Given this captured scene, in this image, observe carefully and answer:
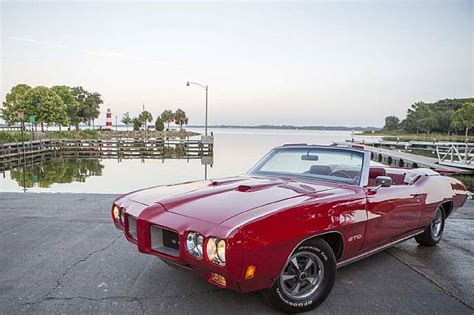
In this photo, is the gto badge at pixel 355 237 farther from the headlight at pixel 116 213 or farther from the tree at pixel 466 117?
the tree at pixel 466 117

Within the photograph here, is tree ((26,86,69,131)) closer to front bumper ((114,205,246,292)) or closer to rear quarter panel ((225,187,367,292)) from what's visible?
front bumper ((114,205,246,292))

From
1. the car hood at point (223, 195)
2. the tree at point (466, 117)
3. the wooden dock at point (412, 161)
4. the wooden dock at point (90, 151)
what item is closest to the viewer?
the car hood at point (223, 195)

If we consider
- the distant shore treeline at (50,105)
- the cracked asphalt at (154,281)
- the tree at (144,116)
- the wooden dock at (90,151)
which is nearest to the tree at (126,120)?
the tree at (144,116)

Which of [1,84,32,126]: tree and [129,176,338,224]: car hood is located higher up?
[1,84,32,126]: tree


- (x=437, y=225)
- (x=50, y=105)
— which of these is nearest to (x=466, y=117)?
(x=50, y=105)

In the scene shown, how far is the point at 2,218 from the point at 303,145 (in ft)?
16.7

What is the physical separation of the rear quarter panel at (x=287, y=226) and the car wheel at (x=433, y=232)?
2006 mm

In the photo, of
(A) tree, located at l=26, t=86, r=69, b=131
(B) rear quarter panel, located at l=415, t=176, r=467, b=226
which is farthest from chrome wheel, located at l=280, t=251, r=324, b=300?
(A) tree, located at l=26, t=86, r=69, b=131

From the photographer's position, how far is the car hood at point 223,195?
2955 millimetres

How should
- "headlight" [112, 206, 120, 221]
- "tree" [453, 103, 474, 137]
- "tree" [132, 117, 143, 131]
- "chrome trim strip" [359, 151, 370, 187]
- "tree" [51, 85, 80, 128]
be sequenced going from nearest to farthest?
"headlight" [112, 206, 120, 221] < "chrome trim strip" [359, 151, 370, 187] < "tree" [51, 85, 80, 128] < "tree" [453, 103, 474, 137] < "tree" [132, 117, 143, 131]

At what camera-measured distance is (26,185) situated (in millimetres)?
14602

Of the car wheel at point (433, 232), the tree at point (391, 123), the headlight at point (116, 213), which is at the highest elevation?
the tree at point (391, 123)

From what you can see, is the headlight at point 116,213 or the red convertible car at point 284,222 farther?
the headlight at point 116,213

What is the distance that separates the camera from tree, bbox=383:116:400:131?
118119 mm
